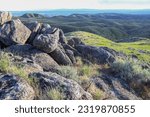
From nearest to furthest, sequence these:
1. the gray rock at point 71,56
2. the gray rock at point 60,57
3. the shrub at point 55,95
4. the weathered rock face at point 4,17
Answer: the shrub at point 55,95
the gray rock at point 60,57
the gray rock at point 71,56
the weathered rock face at point 4,17

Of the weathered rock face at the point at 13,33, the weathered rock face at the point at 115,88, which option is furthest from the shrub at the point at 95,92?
the weathered rock face at the point at 13,33

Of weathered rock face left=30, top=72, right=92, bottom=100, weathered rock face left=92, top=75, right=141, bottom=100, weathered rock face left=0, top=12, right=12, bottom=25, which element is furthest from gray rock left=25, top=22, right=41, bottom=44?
weathered rock face left=30, top=72, right=92, bottom=100

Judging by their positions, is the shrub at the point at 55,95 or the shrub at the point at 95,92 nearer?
the shrub at the point at 55,95

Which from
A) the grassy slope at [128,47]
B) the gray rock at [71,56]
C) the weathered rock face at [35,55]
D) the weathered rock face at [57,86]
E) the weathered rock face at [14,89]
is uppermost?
the weathered rock face at [14,89]

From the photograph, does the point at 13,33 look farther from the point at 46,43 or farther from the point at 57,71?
the point at 57,71

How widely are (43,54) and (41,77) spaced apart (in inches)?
213

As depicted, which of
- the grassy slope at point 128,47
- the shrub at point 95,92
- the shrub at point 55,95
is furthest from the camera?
the grassy slope at point 128,47

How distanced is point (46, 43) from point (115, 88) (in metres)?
3.98

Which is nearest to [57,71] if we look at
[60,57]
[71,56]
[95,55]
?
[60,57]

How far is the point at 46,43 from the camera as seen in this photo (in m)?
17.5

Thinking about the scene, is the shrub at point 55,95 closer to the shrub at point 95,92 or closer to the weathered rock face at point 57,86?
the weathered rock face at point 57,86

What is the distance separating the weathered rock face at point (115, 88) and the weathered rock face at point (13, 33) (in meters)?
5.17

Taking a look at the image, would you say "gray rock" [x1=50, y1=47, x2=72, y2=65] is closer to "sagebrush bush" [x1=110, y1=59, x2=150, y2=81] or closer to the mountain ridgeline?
the mountain ridgeline

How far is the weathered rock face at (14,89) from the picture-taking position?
10203mm
